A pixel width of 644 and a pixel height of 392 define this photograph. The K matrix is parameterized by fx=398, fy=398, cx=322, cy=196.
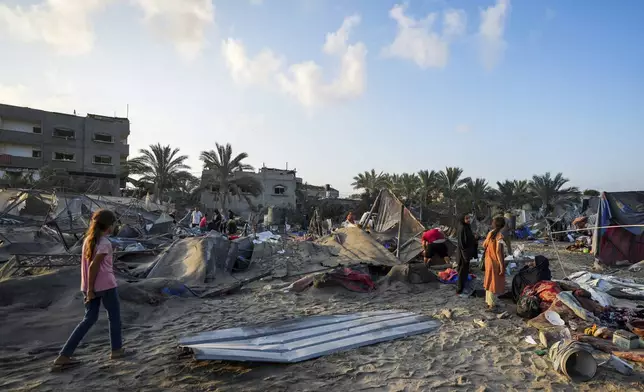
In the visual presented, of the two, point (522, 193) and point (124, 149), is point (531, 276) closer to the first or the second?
point (522, 193)

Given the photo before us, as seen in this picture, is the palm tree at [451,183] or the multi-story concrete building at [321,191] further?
the multi-story concrete building at [321,191]

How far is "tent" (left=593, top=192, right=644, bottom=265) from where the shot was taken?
1191 centimetres

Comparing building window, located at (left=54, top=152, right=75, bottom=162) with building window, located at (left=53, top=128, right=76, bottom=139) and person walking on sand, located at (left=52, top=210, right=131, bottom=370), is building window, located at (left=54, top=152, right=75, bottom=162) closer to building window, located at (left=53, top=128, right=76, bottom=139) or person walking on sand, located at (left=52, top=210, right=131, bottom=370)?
building window, located at (left=53, top=128, right=76, bottom=139)

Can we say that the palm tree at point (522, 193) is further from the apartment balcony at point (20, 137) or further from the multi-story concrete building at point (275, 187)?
the apartment balcony at point (20, 137)

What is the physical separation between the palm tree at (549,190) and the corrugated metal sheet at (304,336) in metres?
32.6

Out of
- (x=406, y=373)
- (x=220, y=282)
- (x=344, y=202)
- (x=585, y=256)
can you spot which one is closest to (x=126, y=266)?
(x=220, y=282)

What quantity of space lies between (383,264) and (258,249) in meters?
3.87

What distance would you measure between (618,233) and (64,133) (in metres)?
41.8

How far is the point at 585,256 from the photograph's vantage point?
14.4m

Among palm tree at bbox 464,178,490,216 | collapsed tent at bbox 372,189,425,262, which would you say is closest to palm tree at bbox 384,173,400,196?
palm tree at bbox 464,178,490,216

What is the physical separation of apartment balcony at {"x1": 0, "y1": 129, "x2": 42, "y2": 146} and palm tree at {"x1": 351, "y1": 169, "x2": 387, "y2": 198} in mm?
29377

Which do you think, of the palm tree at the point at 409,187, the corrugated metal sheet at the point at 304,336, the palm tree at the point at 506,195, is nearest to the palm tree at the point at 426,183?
the palm tree at the point at 409,187

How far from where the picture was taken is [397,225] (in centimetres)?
1198

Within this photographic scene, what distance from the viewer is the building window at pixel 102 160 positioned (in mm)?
→ 38062
